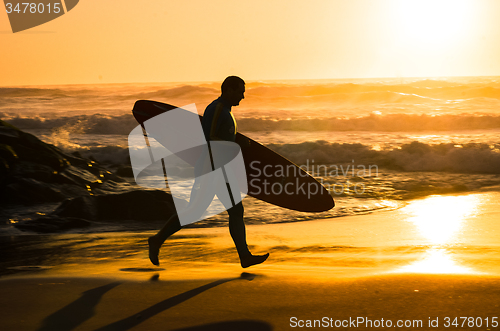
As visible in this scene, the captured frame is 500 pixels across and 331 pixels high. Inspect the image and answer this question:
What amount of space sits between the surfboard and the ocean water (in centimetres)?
243

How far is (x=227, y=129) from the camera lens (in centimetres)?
343

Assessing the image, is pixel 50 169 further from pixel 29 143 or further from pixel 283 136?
pixel 283 136

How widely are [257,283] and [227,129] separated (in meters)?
1.22

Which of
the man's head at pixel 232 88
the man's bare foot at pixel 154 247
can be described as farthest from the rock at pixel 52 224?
the man's head at pixel 232 88

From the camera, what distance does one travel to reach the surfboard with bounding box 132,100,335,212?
4.23 meters

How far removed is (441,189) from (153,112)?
763 cm

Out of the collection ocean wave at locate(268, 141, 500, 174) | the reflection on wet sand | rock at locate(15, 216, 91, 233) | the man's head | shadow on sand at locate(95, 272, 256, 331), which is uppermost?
the man's head

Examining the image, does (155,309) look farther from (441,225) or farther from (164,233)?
(441,225)

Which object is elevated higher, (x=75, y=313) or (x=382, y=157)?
(x=75, y=313)

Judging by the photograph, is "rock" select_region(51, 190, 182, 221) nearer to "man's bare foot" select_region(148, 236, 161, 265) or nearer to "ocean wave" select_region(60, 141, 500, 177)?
"man's bare foot" select_region(148, 236, 161, 265)

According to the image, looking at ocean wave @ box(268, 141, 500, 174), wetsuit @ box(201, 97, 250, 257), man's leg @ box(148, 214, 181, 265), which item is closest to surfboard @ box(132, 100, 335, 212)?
wetsuit @ box(201, 97, 250, 257)

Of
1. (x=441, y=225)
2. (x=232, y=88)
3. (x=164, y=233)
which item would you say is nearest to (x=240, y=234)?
(x=164, y=233)

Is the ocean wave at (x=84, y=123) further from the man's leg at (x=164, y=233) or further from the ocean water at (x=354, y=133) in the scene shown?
the man's leg at (x=164, y=233)

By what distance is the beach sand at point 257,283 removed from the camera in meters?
2.50
